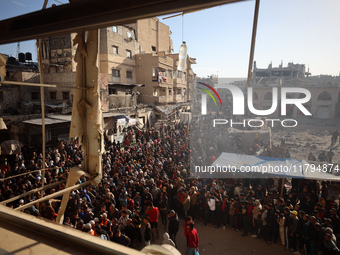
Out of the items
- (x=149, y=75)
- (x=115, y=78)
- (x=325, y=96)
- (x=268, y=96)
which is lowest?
(x=325, y=96)

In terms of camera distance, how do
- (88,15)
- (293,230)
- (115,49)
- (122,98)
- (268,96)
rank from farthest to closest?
(268,96) < (115,49) < (122,98) < (293,230) < (88,15)

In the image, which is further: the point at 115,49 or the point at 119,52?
the point at 119,52

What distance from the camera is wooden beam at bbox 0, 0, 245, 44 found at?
102cm

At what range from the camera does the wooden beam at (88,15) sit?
102 centimetres

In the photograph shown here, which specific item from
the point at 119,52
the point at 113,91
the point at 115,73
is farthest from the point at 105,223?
the point at 119,52

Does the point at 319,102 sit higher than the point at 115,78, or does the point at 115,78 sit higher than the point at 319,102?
the point at 115,78

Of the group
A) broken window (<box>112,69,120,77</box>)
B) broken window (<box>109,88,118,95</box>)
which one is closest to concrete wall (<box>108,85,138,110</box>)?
broken window (<box>109,88,118,95</box>)

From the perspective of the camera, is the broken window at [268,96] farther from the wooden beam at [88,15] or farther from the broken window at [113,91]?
the wooden beam at [88,15]

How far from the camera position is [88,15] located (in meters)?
1.15

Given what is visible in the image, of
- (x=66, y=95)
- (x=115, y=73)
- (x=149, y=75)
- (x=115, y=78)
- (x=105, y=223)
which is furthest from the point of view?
(x=149, y=75)

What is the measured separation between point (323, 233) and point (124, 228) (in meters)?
4.58

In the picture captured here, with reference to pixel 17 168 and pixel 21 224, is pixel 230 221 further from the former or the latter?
pixel 17 168

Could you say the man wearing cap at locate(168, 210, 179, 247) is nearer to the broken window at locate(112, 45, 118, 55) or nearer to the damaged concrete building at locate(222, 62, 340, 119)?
the broken window at locate(112, 45, 118, 55)

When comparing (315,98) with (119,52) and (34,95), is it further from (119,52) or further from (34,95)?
(34,95)
